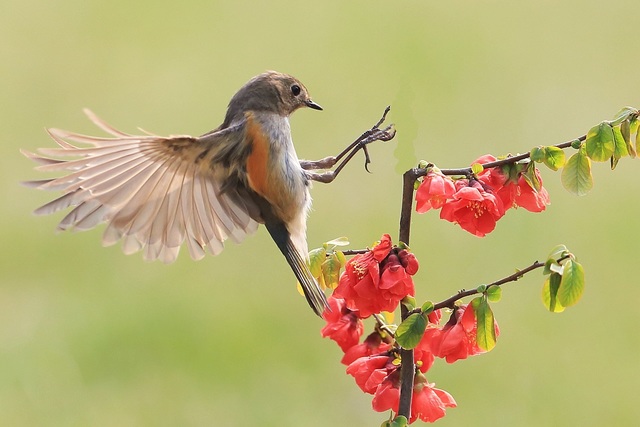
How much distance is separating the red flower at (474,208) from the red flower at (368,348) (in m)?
0.30

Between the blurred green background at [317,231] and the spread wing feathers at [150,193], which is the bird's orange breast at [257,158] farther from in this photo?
the blurred green background at [317,231]

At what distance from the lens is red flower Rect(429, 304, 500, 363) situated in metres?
1.71

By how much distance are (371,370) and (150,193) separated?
775mm

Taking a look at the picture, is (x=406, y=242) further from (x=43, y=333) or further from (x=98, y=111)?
(x=98, y=111)

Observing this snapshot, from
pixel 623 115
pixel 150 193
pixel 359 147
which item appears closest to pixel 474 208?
pixel 623 115

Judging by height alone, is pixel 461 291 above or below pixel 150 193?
below

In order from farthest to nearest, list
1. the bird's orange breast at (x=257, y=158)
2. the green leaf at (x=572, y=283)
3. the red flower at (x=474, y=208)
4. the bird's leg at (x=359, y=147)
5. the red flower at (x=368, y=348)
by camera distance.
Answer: the bird's orange breast at (x=257, y=158)
the bird's leg at (x=359, y=147)
the red flower at (x=368, y=348)
the red flower at (x=474, y=208)
the green leaf at (x=572, y=283)

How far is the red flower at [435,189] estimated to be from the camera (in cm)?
169

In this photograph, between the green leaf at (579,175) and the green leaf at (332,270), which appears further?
the green leaf at (332,270)

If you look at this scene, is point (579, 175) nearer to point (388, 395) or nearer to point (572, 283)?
point (572, 283)

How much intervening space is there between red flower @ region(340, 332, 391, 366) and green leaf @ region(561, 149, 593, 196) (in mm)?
456

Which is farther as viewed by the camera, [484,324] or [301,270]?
[301,270]

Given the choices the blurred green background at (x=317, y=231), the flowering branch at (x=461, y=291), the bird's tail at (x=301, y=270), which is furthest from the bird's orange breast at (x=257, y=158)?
the flowering branch at (x=461, y=291)

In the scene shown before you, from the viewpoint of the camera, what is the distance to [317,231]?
587cm
